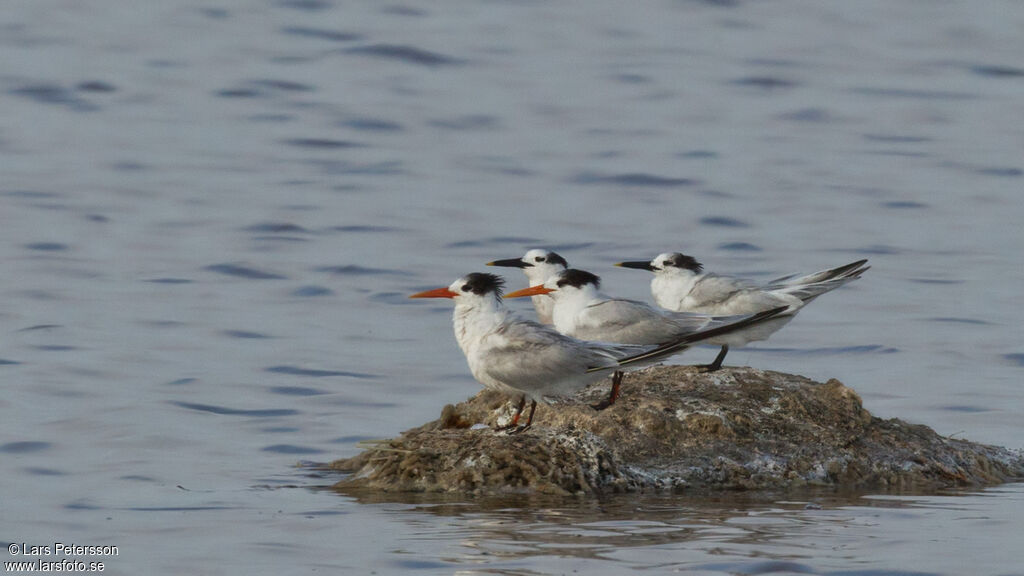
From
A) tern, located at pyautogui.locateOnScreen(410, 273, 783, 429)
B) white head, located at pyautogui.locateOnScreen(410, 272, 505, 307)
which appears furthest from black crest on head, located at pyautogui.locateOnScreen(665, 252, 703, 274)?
white head, located at pyautogui.locateOnScreen(410, 272, 505, 307)

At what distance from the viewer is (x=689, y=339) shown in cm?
1115

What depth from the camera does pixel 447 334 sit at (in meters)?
17.3

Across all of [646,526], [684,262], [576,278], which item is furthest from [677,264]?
[646,526]

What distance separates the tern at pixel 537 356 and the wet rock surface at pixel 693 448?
0.92ft

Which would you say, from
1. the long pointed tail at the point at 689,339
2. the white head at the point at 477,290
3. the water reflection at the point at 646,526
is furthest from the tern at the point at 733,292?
the water reflection at the point at 646,526

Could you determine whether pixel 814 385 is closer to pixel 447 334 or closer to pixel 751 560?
pixel 751 560

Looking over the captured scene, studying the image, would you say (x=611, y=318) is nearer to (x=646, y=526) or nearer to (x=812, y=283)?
(x=812, y=283)

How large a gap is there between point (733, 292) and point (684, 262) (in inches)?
22.1

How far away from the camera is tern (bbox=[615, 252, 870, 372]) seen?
39.0 feet

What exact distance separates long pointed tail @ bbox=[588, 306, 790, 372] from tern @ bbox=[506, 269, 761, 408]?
4 cm

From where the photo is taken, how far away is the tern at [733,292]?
11883 mm

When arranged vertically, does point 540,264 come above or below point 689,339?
above

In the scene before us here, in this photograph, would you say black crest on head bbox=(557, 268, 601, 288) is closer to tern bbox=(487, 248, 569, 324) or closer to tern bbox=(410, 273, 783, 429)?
tern bbox=(410, 273, 783, 429)

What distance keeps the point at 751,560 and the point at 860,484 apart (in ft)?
7.09
